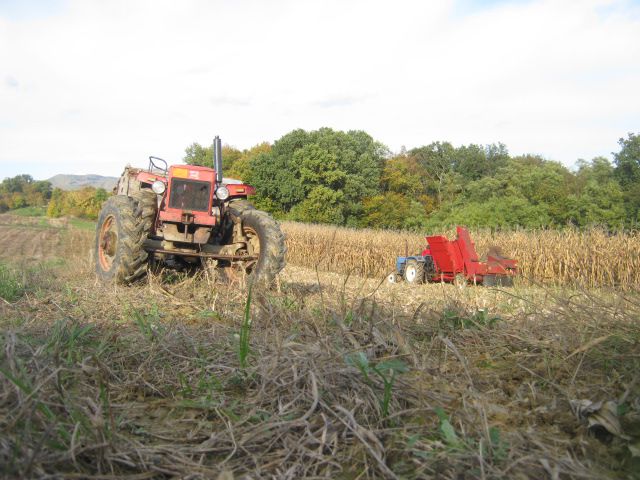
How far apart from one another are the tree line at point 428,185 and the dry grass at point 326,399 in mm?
27493

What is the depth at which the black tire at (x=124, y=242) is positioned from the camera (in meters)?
6.52

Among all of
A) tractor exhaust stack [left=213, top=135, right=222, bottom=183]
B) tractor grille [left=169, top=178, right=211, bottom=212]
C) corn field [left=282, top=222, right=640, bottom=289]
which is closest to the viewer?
tractor grille [left=169, top=178, right=211, bottom=212]

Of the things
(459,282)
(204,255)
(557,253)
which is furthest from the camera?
(557,253)

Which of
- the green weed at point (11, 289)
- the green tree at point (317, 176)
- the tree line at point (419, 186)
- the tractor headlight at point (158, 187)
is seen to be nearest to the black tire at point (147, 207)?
the tractor headlight at point (158, 187)

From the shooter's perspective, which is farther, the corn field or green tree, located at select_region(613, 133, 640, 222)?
green tree, located at select_region(613, 133, 640, 222)

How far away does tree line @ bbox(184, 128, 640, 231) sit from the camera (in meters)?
32.0

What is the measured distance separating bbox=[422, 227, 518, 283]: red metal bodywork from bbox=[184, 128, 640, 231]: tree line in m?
16.7

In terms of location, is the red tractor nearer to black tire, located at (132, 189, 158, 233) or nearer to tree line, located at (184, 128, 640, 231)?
black tire, located at (132, 189, 158, 233)

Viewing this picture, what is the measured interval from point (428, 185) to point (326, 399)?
5313 centimetres

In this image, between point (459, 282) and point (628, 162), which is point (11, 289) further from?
point (628, 162)

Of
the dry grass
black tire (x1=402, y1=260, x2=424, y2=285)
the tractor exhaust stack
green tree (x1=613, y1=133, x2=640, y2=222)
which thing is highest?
green tree (x1=613, y1=133, x2=640, y2=222)

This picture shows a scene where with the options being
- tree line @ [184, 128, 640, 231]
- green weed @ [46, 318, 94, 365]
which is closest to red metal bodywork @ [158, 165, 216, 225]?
green weed @ [46, 318, 94, 365]

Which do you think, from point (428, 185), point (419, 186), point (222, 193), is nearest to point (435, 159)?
point (428, 185)

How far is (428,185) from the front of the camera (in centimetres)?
5381
